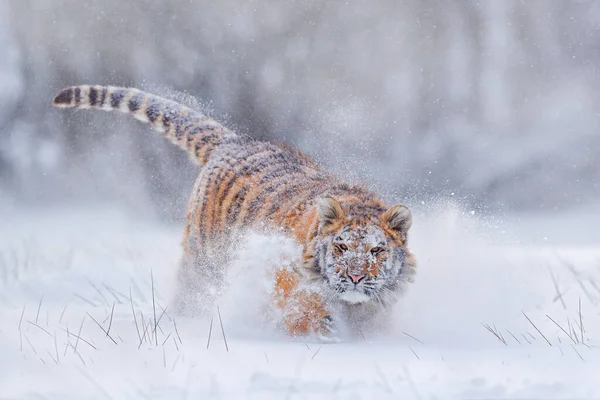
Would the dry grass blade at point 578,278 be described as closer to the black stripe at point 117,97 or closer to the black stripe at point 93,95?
the black stripe at point 117,97

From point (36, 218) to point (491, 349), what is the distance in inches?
280

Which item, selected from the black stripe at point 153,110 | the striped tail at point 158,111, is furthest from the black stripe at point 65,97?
the black stripe at point 153,110

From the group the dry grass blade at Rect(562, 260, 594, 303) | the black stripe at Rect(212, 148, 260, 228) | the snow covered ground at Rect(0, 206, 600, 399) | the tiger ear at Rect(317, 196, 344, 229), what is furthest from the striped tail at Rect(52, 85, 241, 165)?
the dry grass blade at Rect(562, 260, 594, 303)

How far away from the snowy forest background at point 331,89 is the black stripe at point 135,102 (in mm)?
2776

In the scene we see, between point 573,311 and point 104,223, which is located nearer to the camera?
point 573,311

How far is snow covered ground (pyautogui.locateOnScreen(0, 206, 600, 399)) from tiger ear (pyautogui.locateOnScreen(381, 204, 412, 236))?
0.67 metres

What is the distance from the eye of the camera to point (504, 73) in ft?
39.8

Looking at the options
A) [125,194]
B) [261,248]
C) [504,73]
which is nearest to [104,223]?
[125,194]

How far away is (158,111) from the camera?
6594mm

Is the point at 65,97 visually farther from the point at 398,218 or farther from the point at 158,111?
the point at 398,218

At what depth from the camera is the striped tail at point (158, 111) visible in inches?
257

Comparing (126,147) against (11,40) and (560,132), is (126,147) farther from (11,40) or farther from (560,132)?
(560,132)

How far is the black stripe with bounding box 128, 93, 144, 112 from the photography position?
6.58 metres

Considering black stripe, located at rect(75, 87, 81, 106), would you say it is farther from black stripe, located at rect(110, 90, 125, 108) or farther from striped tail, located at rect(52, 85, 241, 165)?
black stripe, located at rect(110, 90, 125, 108)
